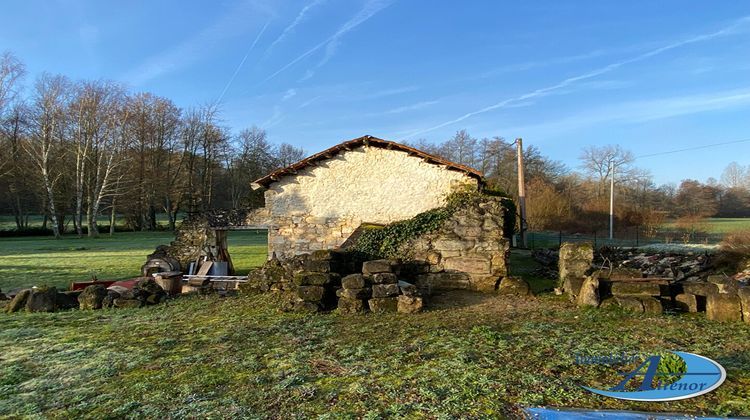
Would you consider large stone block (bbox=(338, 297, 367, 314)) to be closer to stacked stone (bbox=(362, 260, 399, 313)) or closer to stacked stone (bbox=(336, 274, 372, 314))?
stacked stone (bbox=(336, 274, 372, 314))

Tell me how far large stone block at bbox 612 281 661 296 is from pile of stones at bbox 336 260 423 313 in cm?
375

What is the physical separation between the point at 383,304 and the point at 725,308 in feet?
18.7

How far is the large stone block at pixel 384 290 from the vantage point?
841 centimetres

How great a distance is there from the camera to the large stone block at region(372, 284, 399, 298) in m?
8.41

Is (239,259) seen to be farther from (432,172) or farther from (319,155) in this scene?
(432,172)

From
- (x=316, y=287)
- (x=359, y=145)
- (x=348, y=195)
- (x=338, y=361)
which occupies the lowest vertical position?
(x=338, y=361)

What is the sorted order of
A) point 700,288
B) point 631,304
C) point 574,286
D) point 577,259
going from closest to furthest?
1. point 631,304
2. point 700,288
3. point 574,286
4. point 577,259

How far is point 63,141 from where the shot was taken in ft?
127

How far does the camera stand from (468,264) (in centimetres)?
1084

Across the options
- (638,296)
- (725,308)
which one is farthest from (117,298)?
(725,308)

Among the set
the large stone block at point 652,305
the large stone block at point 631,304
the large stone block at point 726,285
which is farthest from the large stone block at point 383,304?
the large stone block at point 726,285

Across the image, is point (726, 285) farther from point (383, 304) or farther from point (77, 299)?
point (77, 299)

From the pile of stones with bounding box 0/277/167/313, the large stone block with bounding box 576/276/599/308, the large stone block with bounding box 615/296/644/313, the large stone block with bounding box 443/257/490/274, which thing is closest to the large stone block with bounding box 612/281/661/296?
the large stone block with bounding box 615/296/644/313

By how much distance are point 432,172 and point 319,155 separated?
3.96 metres
